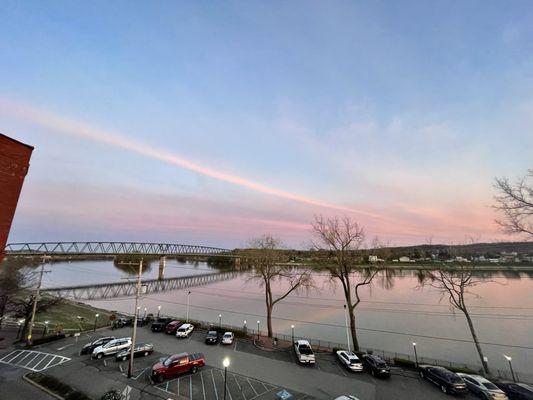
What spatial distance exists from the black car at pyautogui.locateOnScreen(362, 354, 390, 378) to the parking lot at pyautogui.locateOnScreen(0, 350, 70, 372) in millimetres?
30905

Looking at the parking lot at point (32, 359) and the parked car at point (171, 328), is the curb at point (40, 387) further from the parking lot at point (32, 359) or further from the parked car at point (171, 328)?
the parked car at point (171, 328)

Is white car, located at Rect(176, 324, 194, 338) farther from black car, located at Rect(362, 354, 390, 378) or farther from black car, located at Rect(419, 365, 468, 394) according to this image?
black car, located at Rect(419, 365, 468, 394)

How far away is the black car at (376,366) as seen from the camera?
25.3 meters

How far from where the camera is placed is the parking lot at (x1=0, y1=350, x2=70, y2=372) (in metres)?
28.5

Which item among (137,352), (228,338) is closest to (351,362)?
(228,338)

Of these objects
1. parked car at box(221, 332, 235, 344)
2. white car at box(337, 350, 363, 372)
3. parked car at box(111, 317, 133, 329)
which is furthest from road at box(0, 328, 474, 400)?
parked car at box(111, 317, 133, 329)

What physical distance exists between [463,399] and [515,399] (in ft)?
11.6

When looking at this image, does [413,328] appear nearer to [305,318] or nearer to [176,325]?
[305,318]

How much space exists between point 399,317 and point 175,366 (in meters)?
51.0

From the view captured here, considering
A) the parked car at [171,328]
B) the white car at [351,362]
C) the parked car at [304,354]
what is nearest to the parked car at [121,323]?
the parked car at [171,328]

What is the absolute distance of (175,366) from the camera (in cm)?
2522

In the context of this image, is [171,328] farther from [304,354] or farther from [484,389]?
[484,389]

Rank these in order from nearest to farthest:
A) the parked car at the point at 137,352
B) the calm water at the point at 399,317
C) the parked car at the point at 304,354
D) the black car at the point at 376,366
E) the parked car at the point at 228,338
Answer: the black car at the point at 376,366 → the parked car at the point at 304,354 → the parked car at the point at 137,352 → the parked car at the point at 228,338 → the calm water at the point at 399,317

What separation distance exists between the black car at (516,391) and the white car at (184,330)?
3335 cm
